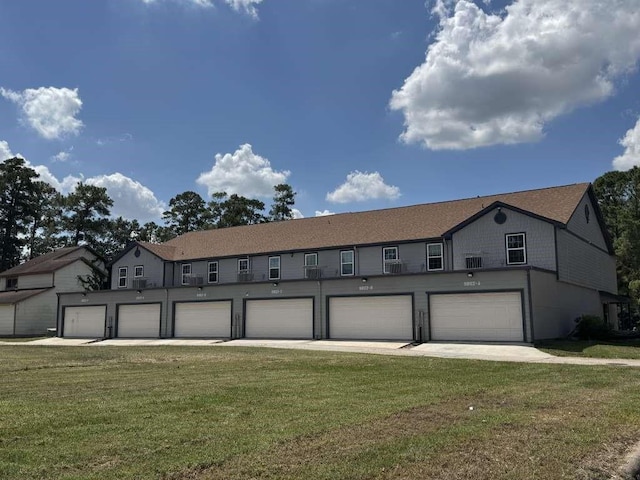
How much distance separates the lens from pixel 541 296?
2525 cm

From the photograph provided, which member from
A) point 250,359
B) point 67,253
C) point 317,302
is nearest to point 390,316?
point 317,302

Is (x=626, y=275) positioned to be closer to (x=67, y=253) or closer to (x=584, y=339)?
(x=584, y=339)

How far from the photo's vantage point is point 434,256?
31.5 m

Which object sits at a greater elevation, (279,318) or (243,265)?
(243,265)

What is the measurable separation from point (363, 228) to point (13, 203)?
52515mm

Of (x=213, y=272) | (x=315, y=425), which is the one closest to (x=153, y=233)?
(x=213, y=272)

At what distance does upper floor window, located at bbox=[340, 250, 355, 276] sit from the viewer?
34.0 meters

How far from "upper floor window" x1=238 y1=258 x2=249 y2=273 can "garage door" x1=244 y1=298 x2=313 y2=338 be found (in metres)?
5.76

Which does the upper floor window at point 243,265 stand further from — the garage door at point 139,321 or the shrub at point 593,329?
the shrub at point 593,329

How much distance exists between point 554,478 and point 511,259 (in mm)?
23650

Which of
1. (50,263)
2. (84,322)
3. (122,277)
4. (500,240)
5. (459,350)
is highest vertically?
(50,263)

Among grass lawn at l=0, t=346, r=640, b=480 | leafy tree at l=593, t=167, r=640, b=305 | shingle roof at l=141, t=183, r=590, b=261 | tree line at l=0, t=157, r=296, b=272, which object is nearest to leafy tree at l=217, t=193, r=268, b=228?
tree line at l=0, t=157, r=296, b=272

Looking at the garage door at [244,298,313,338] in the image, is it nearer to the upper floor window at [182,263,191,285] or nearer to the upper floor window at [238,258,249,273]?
the upper floor window at [238,258,249,273]

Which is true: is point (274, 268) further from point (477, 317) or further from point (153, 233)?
point (153, 233)
